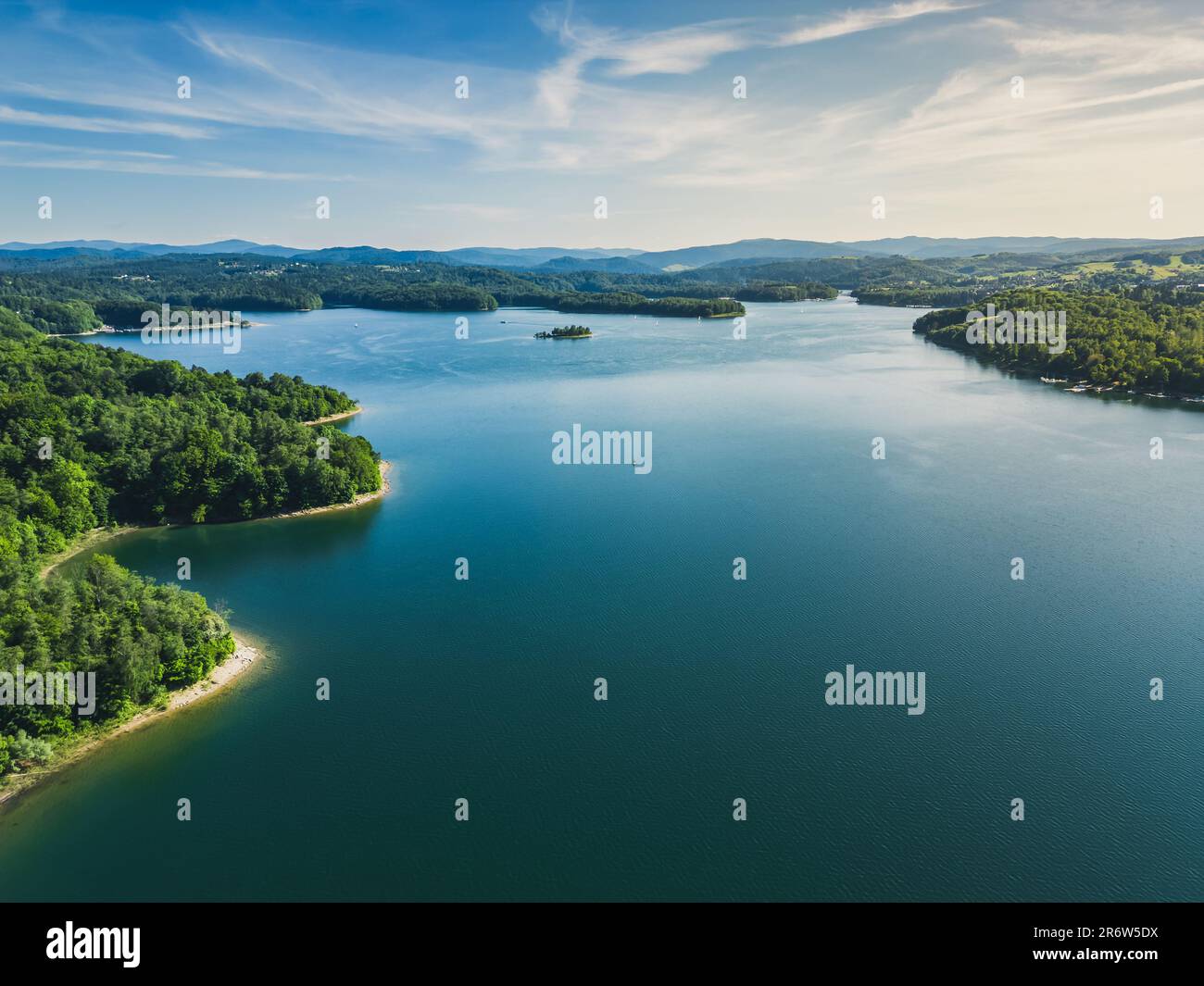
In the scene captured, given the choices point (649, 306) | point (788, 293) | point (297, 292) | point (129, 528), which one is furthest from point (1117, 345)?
point (297, 292)

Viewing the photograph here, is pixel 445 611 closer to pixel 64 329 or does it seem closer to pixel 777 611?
pixel 777 611

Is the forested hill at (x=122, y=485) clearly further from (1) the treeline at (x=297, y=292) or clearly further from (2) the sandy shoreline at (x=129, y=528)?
(1) the treeline at (x=297, y=292)

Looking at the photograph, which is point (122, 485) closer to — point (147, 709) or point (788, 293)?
point (147, 709)

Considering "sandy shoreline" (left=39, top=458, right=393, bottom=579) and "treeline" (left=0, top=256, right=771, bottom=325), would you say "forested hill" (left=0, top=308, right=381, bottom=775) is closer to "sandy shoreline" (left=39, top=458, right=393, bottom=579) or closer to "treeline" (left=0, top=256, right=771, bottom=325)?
"sandy shoreline" (left=39, top=458, right=393, bottom=579)

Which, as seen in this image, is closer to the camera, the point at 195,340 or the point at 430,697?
the point at 430,697

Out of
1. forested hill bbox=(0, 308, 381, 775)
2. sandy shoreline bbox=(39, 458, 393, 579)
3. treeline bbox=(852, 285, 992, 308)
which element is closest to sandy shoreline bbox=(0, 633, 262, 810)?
forested hill bbox=(0, 308, 381, 775)

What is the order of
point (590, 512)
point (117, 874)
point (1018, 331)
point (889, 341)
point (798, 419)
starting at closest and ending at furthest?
point (117, 874)
point (590, 512)
point (798, 419)
point (1018, 331)
point (889, 341)

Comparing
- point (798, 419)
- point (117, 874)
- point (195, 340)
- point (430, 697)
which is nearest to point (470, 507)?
point (430, 697)
